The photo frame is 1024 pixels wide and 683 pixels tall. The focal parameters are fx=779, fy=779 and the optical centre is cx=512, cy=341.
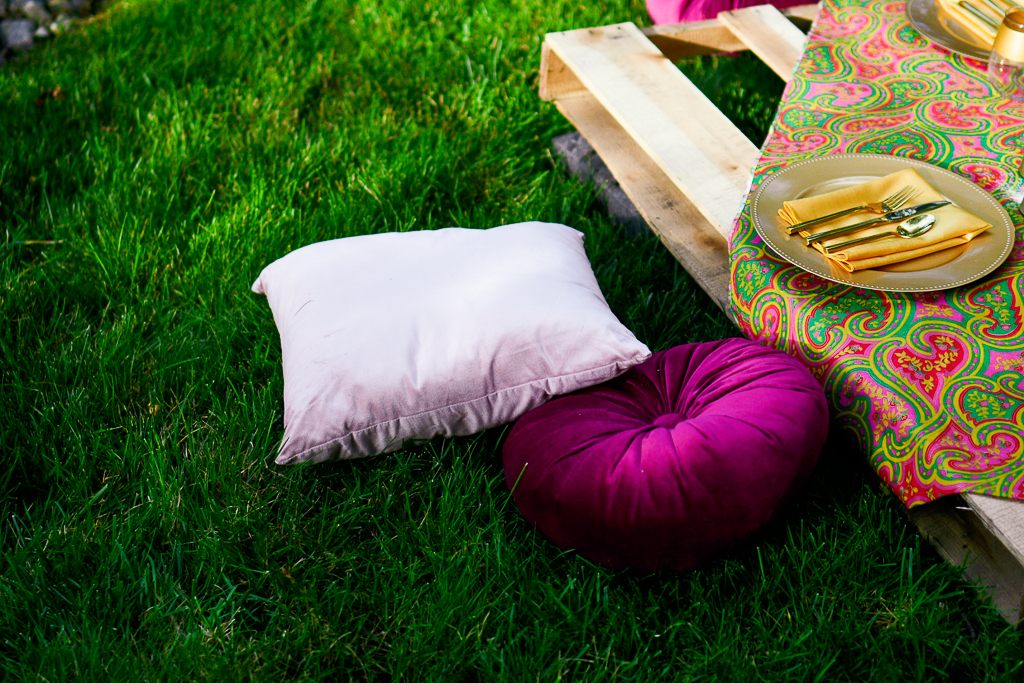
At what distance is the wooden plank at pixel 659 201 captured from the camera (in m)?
1.98

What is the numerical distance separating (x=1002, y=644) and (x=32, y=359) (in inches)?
85.7

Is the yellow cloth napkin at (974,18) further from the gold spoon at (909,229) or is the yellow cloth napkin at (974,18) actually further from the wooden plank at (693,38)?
the gold spoon at (909,229)

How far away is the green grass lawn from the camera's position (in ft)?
4.62

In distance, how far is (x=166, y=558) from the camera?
1552 millimetres

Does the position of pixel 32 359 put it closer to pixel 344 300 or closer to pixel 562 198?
pixel 344 300

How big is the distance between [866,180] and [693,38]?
123 cm

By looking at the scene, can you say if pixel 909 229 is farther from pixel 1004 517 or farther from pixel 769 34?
pixel 769 34

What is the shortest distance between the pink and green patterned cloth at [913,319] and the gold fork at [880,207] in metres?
0.08

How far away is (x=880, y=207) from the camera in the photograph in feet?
5.36

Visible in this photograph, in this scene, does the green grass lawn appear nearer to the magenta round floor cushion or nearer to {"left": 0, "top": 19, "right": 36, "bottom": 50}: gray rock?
the magenta round floor cushion

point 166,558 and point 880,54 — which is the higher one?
point 880,54

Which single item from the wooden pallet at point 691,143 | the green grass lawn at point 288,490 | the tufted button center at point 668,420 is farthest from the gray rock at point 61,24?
the tufted button center at point 668,420

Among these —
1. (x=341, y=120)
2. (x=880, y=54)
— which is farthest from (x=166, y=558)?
(x=880, y=54)

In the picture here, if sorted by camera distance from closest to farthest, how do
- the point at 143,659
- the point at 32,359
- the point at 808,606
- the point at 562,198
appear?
1. the point at 143,659
2. the point at 808,606
3. the point at 32,359
4. the point at 562,198
